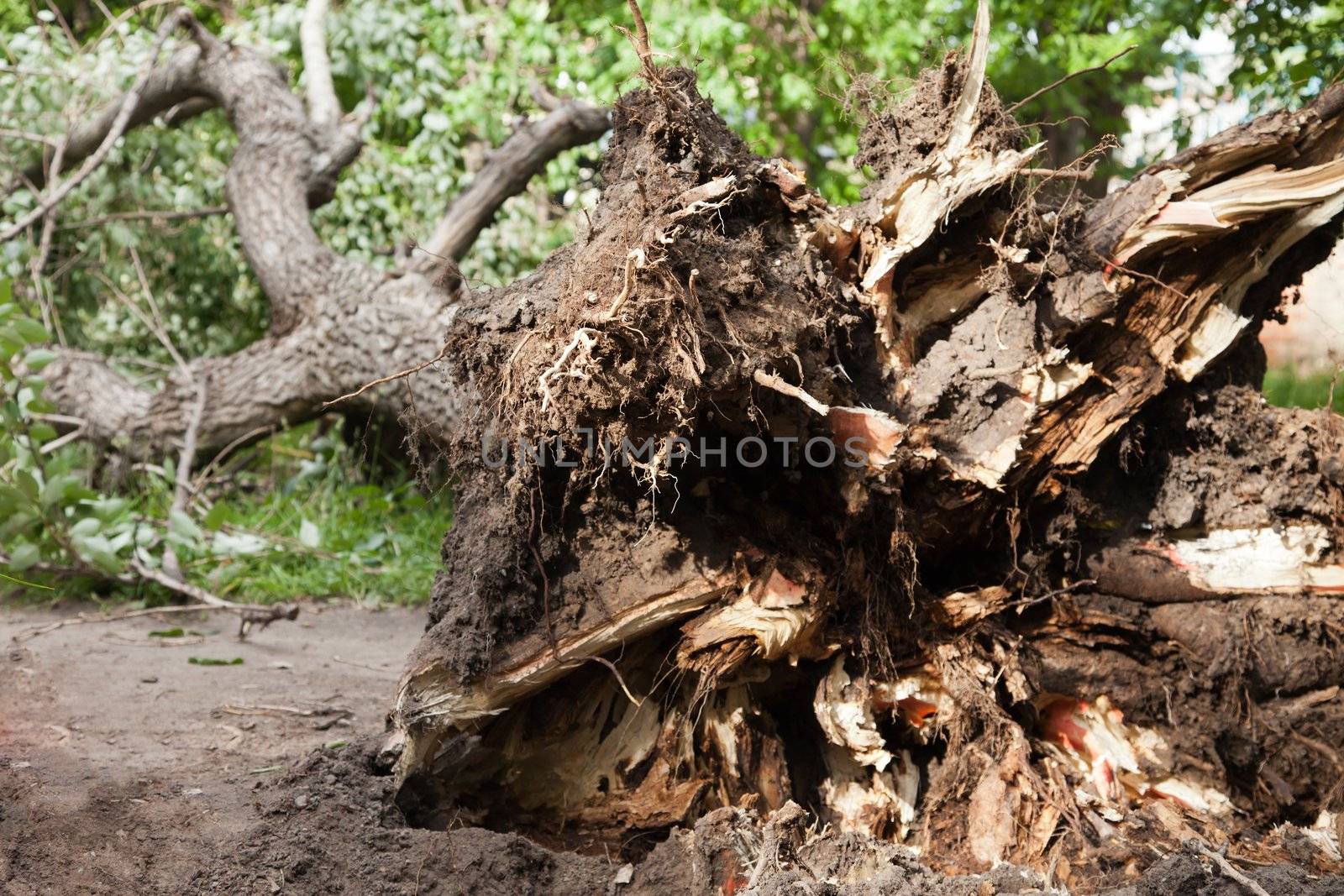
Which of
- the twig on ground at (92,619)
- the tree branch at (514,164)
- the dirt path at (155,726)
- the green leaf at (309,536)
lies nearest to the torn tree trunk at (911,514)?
the dirt path at (155,726)

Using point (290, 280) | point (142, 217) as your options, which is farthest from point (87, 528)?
point (142, 217)

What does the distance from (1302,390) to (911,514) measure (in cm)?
414

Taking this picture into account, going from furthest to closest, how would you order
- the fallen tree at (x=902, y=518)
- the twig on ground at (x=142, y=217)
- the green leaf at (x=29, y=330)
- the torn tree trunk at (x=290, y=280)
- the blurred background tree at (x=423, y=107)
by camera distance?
1. the blurred background tree at (x=423, y=107)
2. the twig on ground at (x=142, y=217)
3. the torn tree trunk at (x=290, y=280)
4. the green leaf at (x=29, y=330)
5. the fallen tree at (x=902, y=518)

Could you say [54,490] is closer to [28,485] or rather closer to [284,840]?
[28,485]

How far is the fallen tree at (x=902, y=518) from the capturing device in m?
2.52

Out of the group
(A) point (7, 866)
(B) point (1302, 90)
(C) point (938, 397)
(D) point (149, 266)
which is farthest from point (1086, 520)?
(D) point (149, 266)

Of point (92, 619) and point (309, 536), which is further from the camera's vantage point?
point (309, 536)

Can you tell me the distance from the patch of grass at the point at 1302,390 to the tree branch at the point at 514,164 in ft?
12.3

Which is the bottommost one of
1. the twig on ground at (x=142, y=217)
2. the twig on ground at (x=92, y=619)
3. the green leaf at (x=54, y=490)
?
the twig on ground at (x=92, y=619)

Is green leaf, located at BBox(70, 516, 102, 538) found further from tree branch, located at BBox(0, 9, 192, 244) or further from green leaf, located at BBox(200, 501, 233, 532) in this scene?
tree branch, located at BBox(0, 9, 192, 244)

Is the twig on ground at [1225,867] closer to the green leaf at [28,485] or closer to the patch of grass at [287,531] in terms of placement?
the patch of grass at [287,531]

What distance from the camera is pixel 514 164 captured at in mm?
6160

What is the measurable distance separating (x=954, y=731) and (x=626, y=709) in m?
0.86

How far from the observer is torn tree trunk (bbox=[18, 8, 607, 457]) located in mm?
5594
